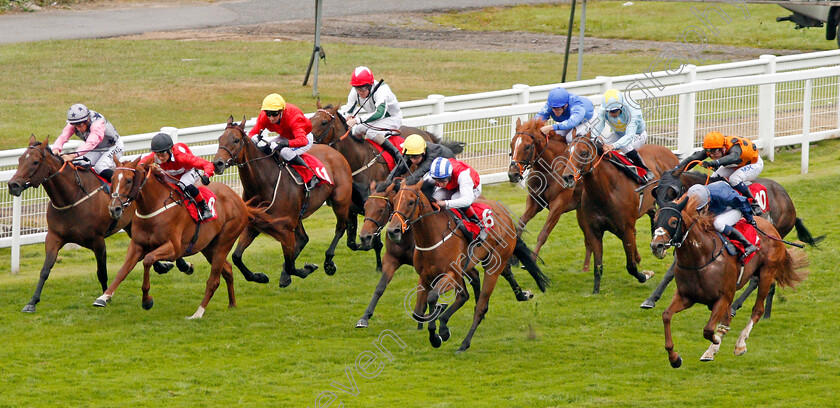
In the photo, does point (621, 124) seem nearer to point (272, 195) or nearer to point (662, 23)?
point (272, 195)

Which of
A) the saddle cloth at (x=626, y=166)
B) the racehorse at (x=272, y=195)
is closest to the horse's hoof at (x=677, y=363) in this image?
the saddle cloth at (x=626, y=166)

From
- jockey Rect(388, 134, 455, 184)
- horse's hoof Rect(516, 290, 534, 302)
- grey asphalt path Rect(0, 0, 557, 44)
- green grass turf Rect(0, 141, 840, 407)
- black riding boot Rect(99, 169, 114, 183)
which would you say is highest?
grey asphalt path Rect(0, 0, 557, 44)

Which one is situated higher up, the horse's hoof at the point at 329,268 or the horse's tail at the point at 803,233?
the horse's tail at the point at 803,233

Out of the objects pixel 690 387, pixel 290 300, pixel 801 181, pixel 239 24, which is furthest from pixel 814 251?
pixel 239 24

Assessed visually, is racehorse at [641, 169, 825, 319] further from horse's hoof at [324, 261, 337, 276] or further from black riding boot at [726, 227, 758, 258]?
horse's hoof at [324, 261, 337, 276]

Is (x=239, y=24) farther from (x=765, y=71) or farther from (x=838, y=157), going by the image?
(x=838, y=157)

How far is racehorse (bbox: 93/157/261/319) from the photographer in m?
10.0

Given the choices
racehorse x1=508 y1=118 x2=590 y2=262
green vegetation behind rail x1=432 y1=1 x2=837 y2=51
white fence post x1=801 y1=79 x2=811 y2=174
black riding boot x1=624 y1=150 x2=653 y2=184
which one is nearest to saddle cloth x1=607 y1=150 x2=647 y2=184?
black riding boot x1=624 y1=150 x2=653 y2=184

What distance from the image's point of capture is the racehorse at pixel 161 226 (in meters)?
10.0

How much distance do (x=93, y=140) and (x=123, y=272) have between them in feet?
5.47

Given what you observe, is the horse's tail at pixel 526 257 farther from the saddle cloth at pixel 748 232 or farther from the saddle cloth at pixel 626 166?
the saddle cloth at pixel 748 232

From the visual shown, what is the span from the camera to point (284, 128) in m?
11.8

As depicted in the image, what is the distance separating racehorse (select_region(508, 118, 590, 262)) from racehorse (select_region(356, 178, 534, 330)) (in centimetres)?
113

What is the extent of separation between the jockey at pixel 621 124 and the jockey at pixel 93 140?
4845 mm
